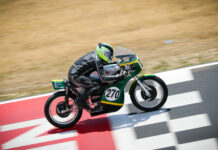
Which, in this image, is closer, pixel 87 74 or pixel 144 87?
pixel 87 74

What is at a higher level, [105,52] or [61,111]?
[105,52]

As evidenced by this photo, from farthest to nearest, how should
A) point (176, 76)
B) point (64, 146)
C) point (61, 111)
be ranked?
point (176, 76) < point (61, 111) < point (64, 146)

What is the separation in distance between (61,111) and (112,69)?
5.06ft

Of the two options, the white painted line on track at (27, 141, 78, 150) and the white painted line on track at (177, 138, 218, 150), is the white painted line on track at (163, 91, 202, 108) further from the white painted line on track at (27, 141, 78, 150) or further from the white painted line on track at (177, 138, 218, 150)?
the white painted line on track at (27, 141, 78, 150)

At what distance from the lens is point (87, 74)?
21.8ft

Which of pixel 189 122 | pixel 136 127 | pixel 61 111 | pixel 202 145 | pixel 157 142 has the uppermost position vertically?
pixel 61 111

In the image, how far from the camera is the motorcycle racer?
21.3ft

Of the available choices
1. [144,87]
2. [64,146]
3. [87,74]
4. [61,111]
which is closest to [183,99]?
[144,87]

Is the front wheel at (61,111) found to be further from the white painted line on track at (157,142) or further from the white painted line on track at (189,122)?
the white painted line on track at (189,122)

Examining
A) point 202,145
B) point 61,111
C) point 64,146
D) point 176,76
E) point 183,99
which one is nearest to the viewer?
point 202,145

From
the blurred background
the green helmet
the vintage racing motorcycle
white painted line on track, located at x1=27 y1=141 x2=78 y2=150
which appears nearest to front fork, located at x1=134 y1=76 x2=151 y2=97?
the vintage racing motorcycle

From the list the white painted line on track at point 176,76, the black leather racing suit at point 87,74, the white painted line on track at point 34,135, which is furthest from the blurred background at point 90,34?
the black leather racing suit at point 87,74

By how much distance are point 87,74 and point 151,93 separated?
5.24 ft

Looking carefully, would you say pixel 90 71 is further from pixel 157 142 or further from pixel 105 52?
pixel 157 142
